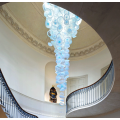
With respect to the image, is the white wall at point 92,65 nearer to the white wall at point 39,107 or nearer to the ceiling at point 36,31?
the ceiling at point 36,31

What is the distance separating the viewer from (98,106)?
9523mm

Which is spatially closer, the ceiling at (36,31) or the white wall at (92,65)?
the ceiling at (36,31)

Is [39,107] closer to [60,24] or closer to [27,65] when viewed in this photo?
[27,65]

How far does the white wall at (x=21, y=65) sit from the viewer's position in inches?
427

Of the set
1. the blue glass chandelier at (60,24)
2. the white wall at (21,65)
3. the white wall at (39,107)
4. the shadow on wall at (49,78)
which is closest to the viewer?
the blue glass chandelier at (60,24)

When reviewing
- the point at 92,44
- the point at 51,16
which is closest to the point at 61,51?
the point at 51,16

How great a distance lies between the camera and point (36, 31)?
15.0 meters

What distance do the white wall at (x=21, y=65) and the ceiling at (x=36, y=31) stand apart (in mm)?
695

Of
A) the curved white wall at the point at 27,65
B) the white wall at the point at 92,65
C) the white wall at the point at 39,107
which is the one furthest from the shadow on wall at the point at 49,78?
the white wall at the point at 92,65

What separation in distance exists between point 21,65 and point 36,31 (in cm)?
398

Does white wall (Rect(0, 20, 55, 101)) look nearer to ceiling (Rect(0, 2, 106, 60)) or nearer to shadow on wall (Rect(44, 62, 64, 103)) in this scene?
ceiling (Rect(0, 2, 106, 60))

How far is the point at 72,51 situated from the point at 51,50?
2069 millimetres

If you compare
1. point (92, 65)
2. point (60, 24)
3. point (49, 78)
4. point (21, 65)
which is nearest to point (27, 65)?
point (21, 65)

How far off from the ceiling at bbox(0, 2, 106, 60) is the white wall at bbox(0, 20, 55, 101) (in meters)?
0.69
